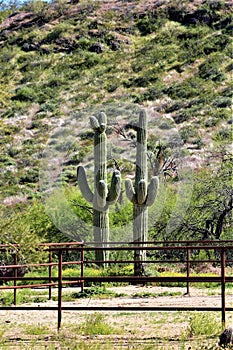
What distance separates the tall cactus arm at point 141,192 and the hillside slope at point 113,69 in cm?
1683

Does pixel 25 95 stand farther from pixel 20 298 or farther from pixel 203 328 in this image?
pixel 203 328

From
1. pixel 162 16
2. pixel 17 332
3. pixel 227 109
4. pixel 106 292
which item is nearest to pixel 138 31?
pixel 162 16

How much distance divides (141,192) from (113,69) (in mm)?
38107

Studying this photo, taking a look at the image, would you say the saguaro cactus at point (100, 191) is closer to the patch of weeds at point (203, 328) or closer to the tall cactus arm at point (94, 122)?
the tall cactus arm at point (94, 122)

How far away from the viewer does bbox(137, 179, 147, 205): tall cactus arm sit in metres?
20.3

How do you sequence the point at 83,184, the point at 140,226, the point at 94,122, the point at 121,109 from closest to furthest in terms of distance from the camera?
the point at 140,226 → the point at 94,122 → the point at 83,184 → the point at 121,109

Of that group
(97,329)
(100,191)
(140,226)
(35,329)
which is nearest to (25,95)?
(100,191)

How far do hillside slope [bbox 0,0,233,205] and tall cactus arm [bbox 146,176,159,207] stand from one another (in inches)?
662

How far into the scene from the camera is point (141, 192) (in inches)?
800

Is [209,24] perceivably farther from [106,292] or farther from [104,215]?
[106,292]

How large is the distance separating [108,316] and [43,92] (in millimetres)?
44351

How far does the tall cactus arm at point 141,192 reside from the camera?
20.3 metres

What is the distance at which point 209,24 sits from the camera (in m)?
63.3

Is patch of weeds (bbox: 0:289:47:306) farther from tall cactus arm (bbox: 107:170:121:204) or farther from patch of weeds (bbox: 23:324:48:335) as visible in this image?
tall cactus arm (bbox: 107:170:121:204)
